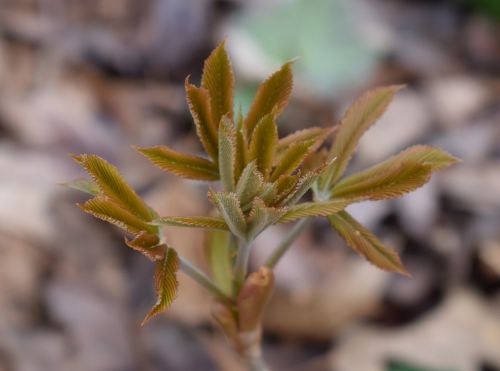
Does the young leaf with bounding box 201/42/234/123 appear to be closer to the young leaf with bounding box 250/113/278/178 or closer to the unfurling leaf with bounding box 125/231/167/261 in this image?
the young leaf with bounding box 250/113/278/178

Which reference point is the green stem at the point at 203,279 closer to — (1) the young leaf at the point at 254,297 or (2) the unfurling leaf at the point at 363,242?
(1) the young leaf at the point at 254,297

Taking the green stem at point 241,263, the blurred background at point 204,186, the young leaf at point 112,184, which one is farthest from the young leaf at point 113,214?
the blurred background at point 204,186

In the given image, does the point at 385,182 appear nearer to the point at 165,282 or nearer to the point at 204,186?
the point at 165,282

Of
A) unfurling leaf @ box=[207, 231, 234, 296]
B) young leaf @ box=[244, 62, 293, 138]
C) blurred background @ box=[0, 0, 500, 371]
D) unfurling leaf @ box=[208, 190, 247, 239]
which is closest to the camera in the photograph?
unfurling leaf @ box=[208, 190, 247, 239]

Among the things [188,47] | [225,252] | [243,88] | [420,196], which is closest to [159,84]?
[188,47]

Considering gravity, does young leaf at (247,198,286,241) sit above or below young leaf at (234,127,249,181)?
below

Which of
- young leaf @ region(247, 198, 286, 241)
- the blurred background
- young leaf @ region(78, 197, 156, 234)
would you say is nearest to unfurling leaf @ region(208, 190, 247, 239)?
young leaf @ region(247, 198, 286, 241)

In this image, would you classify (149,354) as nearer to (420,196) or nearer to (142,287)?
(142,287)
